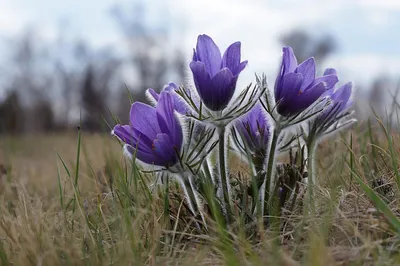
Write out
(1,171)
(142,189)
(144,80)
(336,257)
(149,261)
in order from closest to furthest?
(336,257) < (149,261) < (142,189) < (1,171) < (144,80)

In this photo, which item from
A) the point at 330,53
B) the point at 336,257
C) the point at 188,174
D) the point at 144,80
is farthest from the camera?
the point at 144,80

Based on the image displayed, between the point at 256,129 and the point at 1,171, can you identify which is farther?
the point at 1,171

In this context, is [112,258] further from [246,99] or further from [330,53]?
[330,53]

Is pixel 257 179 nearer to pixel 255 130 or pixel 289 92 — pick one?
pixel 255 130

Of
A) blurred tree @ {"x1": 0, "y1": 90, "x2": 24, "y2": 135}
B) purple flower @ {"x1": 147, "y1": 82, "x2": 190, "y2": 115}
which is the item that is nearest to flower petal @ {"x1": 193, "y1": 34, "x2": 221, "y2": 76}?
purple flower @ {"x1": 147, "y1": 82, "x2": 190, "y2": 115}

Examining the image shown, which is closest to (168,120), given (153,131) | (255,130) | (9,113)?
(153,131)

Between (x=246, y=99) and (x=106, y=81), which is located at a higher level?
(x=246, y=99)

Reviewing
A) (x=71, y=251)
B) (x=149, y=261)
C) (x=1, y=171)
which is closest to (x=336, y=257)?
(x=149, y=261)

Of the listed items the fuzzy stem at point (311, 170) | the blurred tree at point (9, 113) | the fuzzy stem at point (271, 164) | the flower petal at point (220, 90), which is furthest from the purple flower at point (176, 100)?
the blurred tree at point (9, 113)
